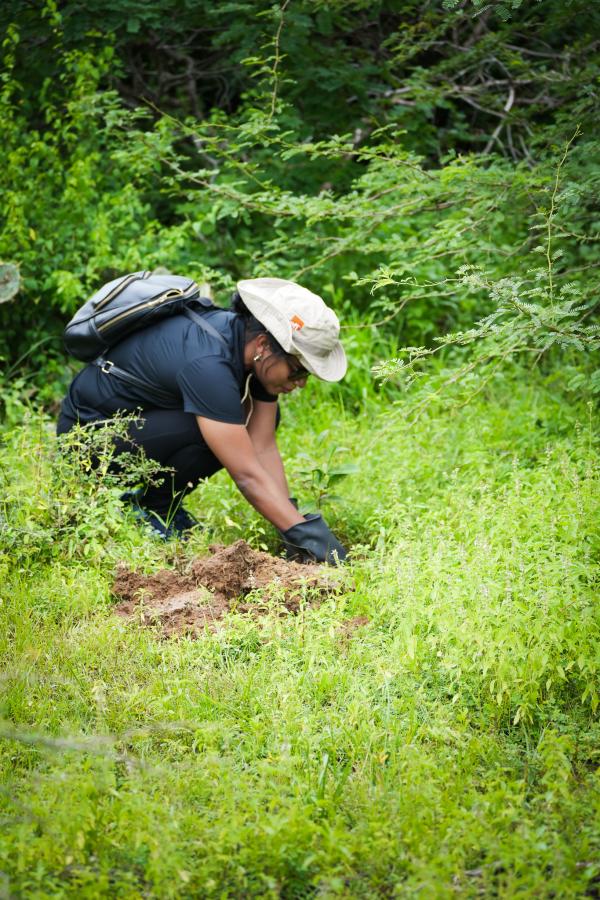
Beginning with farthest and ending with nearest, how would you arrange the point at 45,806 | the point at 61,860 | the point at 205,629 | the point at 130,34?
1. the point at 130,34
2. the point at 205,629
3. the point at 45,806
4. the point at 61,860

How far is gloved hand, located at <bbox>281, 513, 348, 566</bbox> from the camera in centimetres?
409

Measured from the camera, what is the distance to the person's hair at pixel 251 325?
4086 millimetres

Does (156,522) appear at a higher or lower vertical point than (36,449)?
lower

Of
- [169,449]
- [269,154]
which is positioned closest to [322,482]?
[169,449]

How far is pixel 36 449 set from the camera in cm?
439

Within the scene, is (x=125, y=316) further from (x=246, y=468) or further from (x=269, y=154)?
(x=269, y=154)

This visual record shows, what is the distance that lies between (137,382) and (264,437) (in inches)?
24.4

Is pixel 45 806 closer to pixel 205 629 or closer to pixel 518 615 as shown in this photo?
pixel 205 629

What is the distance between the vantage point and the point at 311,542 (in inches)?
161

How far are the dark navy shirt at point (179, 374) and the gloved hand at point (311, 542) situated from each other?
51 cm

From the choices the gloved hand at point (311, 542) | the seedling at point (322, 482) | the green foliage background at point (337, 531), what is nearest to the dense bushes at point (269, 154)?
the green foliage background at point (337, 531)

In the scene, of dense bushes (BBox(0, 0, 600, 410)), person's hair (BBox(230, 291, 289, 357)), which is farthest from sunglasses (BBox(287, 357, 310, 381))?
dense bushes (BBox(0, 0, 600, 410))

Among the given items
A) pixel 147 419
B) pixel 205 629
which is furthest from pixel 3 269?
pixel 205 629

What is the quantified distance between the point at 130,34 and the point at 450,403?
385cm
